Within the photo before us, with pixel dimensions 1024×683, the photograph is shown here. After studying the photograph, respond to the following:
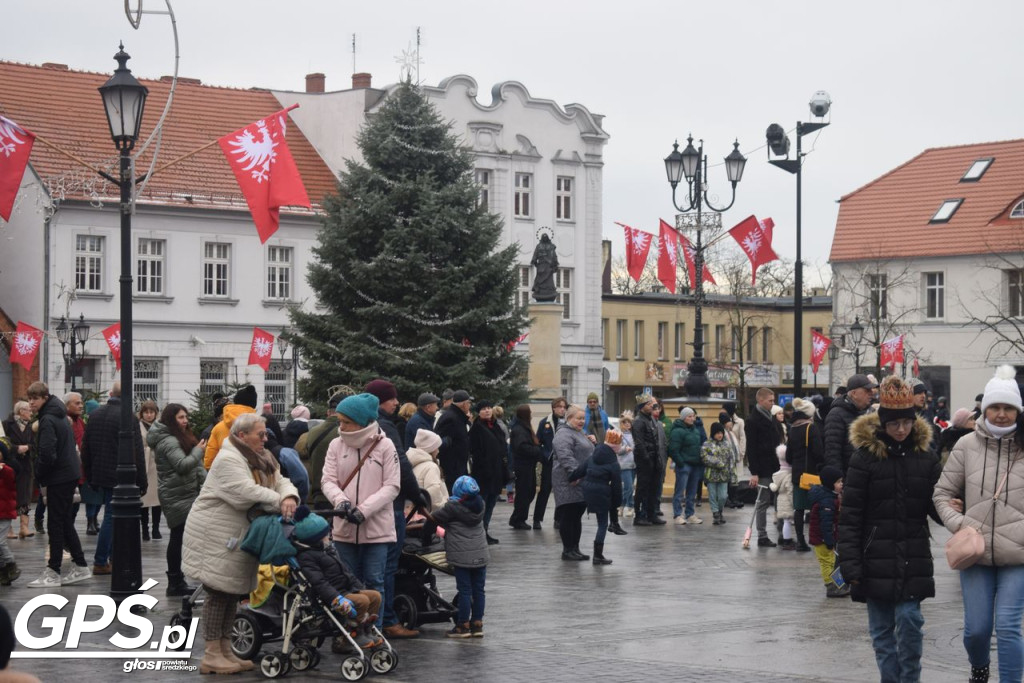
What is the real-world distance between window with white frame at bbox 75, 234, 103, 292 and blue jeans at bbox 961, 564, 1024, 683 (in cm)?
4147

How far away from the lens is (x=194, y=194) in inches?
1969

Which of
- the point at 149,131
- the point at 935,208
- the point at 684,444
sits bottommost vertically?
the point at 684,444

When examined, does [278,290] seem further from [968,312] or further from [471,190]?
[968,312]

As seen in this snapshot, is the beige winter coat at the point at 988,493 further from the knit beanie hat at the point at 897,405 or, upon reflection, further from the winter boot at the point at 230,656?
the winter boot at the point at 230,656

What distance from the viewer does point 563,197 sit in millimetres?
58094

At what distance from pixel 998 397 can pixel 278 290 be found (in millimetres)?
44069

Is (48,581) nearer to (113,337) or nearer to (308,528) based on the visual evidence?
(308,528)

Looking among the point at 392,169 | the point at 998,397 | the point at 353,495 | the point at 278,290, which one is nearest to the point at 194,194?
the point at 278,290

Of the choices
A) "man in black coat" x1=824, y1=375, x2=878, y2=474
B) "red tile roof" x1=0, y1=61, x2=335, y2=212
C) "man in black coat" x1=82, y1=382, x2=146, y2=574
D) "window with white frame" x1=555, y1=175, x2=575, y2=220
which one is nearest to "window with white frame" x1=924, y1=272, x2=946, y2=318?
"window with white frame" x1=555, y1=175, x2=575, y2=220

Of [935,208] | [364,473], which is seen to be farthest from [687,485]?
[935,208]

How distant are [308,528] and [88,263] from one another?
39.0m

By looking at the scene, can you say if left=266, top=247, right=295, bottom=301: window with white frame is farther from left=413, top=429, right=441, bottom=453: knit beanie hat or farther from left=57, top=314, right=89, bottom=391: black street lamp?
left=413, top=429, right=441, bottom=453: knit beanie hat

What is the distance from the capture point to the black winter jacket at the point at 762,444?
21672 mm

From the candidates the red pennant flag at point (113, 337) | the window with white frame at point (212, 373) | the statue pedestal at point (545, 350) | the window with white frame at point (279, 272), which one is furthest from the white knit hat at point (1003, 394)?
the window with white frame at point (279, 272)
